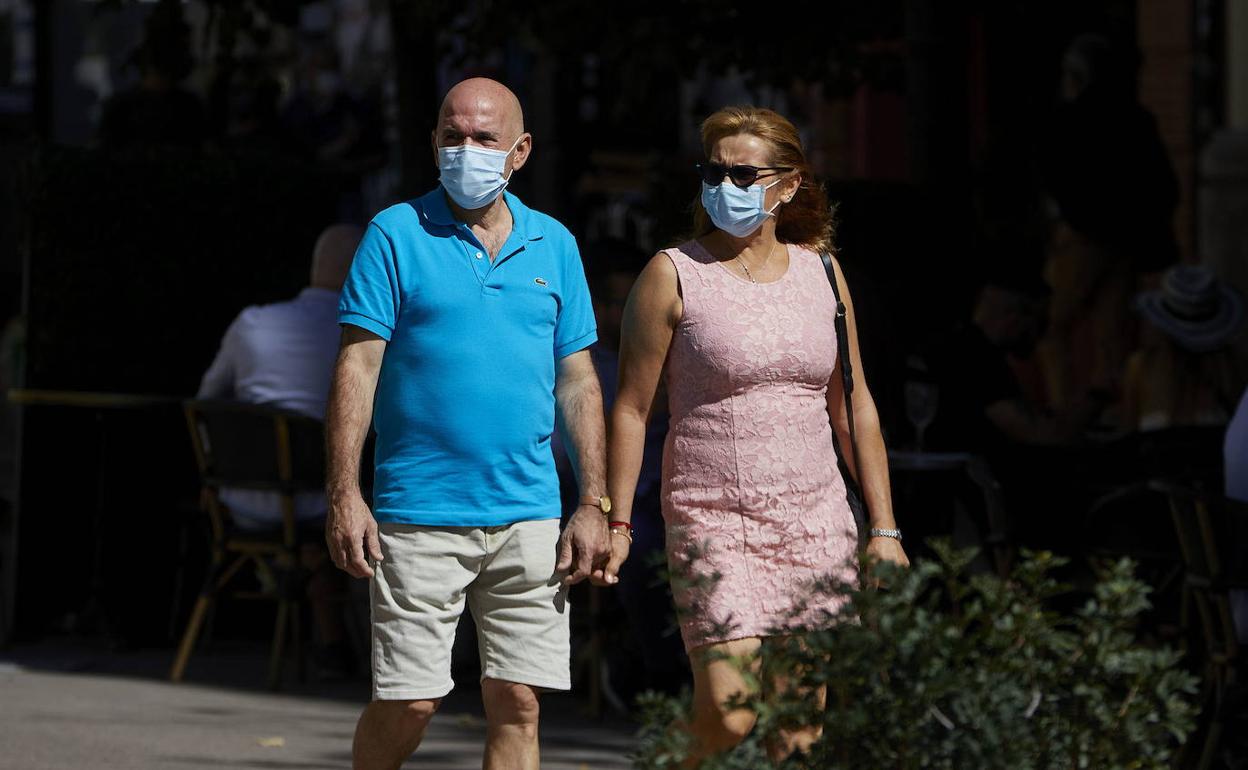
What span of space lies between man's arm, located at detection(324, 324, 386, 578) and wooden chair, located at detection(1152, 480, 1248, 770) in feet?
7.19

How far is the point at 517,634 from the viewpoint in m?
5.37

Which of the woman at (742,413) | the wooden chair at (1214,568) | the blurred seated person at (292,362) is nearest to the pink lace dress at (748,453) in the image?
the woman at (742,413)

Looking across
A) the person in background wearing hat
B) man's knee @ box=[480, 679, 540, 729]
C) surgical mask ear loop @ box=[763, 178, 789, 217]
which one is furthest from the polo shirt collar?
the person in background wearing hat

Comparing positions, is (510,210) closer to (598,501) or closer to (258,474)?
(598,501)

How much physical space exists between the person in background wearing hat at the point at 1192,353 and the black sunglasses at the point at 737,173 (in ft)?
12.0

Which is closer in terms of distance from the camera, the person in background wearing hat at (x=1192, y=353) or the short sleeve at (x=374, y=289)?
the short sleeve at (x=374, y=289)

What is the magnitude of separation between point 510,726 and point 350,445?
724mm

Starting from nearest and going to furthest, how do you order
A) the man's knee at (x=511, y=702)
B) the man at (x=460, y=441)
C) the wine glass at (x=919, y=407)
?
the man at (x=460, y=441)
the man's knee at (x=511, y=702)
the wine glass at (x=919, y=407)

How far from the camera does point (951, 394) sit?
867 cm

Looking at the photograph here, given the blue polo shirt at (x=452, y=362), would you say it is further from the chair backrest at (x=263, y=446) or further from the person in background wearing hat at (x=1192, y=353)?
the person in background wearing hat at (x=1192, y=353)

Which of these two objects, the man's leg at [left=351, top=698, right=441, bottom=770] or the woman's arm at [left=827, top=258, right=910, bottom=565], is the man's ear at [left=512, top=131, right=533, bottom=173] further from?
the man's leg at [left=351, top=698, right=441, bottom=770]

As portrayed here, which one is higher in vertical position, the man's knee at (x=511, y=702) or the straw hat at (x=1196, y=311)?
the straw hat at (x=1196, y=311)

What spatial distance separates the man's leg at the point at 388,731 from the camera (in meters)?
5.27

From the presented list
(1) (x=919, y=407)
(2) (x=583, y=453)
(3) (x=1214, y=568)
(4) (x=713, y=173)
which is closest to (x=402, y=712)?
(2) (x=583, y=453)
